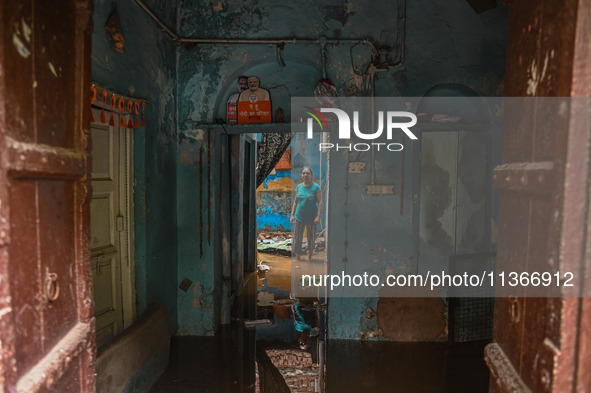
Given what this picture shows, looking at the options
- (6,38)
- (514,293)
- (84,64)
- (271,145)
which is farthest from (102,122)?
(271,145)

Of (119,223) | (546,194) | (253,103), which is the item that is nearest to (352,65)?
(253,103)

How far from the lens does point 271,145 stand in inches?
301

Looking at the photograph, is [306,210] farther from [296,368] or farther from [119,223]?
[119,223]

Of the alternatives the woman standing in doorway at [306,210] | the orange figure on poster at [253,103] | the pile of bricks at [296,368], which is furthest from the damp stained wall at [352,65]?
the woman standing in doorway at [306,210]

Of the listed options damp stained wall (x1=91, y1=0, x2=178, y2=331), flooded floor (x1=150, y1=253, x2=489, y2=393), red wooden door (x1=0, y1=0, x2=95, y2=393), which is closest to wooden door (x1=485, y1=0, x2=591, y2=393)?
red wooden door (x1=0, y1=0, x2=95, y2=393)

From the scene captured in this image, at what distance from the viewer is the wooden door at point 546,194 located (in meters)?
0.90

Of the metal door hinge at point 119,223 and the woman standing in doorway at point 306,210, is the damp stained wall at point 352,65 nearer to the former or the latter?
the metal door hinge at point 119,223

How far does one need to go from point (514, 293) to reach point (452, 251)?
3.16 metres

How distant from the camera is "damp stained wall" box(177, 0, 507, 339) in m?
4.06

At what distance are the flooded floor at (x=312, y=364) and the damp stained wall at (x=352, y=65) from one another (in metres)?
0.38

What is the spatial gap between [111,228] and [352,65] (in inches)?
112

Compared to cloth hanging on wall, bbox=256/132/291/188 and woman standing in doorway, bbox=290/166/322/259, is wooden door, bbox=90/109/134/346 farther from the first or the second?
woman standing in doorway, bbox=290/166/322/259

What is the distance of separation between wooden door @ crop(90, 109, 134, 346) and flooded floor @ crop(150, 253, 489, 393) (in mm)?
781

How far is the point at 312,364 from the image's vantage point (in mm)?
3697
